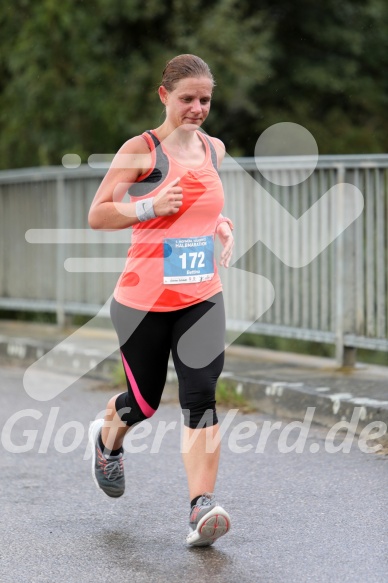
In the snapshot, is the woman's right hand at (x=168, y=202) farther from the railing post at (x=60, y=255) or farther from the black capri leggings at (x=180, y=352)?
the railing post at (x=60, y=255)

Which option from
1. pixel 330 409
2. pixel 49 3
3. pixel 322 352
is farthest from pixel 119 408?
pixel 49 3

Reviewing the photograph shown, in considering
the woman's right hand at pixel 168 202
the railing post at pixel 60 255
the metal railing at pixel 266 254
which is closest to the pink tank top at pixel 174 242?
the woman's right hand at pixel 168 202

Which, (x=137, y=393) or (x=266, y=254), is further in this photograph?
(x=266, y=254)

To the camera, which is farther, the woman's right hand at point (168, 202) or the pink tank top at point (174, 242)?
the pink tank top at point (174, 242)

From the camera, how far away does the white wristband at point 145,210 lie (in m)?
4.84

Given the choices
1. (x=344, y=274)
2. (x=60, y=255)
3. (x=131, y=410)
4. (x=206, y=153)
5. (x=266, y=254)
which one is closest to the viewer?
(x=206, y=153)

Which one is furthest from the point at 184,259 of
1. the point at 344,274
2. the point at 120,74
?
the point at 120,74

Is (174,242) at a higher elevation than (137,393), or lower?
higher

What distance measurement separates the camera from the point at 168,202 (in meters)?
4.79

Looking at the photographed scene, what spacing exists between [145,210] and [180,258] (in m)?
0.26

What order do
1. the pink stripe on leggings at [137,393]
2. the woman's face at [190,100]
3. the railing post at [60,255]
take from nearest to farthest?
the woman's face at [190,100] → the pink stripe on leggings at [137,393] → the railing post at [60,255]

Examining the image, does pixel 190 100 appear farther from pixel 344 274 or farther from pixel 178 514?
pixel 344 274

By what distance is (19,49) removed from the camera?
17891mm

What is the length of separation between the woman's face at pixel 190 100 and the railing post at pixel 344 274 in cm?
366
